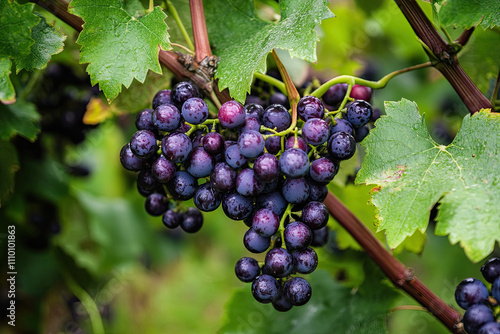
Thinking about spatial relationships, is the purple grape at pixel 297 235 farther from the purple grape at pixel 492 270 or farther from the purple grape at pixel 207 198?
the purple grape at pixel 492 270

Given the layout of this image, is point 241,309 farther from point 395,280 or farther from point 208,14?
point 208,14

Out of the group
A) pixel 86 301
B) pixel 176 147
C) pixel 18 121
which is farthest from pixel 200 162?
pixel 86 301

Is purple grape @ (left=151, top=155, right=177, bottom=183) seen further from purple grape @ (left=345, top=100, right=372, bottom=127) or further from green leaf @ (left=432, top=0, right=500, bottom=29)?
green leaf @ (left=432, top=0, right=500, bottom=29)

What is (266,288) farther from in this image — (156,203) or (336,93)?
(336,93)

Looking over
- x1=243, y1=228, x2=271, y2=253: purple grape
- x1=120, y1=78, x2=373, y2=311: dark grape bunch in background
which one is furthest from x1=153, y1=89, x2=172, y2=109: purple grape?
x1=243, y1=228, x2=271, y2=253: purple grape

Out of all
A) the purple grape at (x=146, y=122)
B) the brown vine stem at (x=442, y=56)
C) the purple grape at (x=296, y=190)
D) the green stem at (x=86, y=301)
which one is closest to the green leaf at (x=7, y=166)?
the purple grape at (x=146, y=122)

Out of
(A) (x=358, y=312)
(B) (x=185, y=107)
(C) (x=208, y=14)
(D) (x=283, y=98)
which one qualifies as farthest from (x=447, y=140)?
(B) (x=185, y=107)
